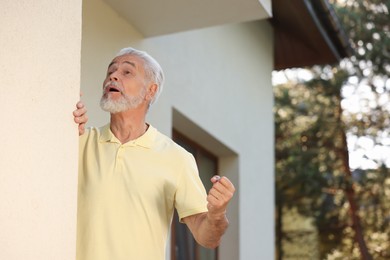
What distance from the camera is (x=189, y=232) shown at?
8148 millimetres

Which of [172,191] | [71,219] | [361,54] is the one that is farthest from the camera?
[361,54]

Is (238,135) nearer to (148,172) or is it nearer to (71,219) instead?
(148,172)

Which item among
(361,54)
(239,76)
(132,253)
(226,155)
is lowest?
(132,253)

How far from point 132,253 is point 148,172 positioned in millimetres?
365

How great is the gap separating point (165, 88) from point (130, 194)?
11.4 feet

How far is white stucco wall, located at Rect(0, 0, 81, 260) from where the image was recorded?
2.89 metres

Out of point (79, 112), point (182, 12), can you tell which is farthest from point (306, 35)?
point (79, 112)

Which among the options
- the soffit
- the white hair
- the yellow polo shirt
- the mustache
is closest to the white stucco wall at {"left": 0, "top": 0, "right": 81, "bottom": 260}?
the yellow polo shirt

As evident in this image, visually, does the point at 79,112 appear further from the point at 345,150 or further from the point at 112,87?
the point at 345,150

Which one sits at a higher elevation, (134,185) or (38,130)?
(38,130)

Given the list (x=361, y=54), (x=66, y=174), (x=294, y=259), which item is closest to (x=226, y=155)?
(x=66, y=174)

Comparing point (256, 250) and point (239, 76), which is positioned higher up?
point (239, 76)

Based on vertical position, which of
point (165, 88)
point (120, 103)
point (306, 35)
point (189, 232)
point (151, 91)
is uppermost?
point (306, 35)

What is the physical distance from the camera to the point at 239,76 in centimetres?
917
